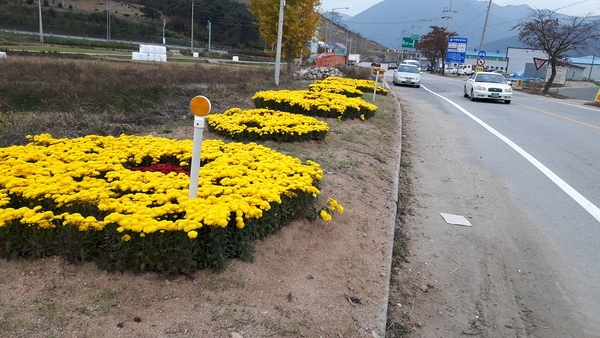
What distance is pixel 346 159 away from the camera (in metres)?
7.54

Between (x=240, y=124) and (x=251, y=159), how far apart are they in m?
2.89

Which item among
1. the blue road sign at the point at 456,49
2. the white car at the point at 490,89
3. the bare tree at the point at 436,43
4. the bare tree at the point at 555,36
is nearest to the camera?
the white car at the point at 490,89

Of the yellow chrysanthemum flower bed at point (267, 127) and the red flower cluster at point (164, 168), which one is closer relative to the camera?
the red flower cluster at point (164, 168)

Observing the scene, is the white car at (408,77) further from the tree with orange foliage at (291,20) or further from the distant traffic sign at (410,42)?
the distant traffic sign at (410,42)

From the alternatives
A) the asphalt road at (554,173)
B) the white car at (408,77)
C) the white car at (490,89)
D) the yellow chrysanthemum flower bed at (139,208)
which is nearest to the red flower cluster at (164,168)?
the yellow chrysanthemum flower bed at (139,208)

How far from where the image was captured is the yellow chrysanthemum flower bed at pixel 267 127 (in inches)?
309

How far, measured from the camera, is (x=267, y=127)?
311 inches

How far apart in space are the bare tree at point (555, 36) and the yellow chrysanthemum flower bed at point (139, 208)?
35142 millimetres

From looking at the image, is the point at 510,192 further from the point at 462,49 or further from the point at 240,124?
the point at 462,49

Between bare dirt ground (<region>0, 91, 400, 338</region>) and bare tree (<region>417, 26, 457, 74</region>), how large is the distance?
224ft

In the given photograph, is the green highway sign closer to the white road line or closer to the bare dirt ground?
the white road line

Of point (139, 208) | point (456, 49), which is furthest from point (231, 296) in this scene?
point (456, 49)

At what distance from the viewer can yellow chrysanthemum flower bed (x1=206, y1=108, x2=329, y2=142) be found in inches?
309

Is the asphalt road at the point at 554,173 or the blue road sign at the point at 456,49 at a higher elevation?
the blue road sign at the point at 456,49
